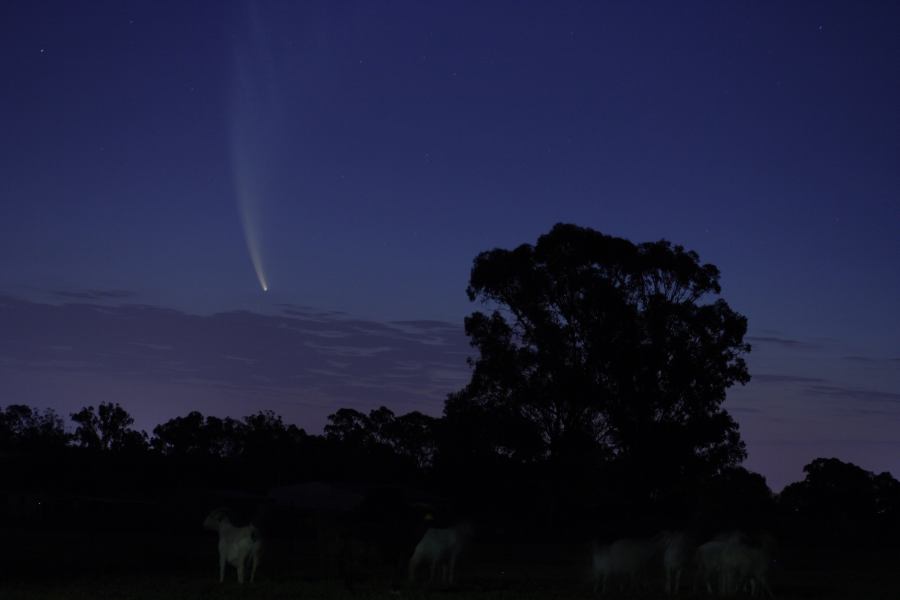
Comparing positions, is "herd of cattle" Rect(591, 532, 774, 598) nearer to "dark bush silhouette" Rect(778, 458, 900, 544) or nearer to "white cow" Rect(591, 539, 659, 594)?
"white cow" Rect(591, 539, 659, 594)

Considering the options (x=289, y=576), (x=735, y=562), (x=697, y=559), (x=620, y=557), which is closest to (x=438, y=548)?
(x=289, y=576)

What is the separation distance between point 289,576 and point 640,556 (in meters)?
7.88

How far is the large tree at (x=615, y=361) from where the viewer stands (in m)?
58.8

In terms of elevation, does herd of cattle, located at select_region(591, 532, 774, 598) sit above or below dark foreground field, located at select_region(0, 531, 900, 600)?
above

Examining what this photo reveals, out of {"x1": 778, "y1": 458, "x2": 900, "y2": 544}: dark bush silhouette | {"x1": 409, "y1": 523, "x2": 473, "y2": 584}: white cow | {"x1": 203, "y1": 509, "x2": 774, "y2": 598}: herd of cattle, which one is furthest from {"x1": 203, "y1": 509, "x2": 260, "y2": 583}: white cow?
{"x1": 778, "y1": 458, "x2": 900, "y2": 544}: dark bush silhouette

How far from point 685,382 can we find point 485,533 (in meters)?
14.2

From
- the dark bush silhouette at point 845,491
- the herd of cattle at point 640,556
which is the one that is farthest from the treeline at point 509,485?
the herd of cattle at point 640,556

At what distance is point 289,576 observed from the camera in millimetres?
24031

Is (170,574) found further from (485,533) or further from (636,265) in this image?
(636,265)

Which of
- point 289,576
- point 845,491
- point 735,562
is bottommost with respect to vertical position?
point 289,576

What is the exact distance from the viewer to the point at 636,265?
5947 cm

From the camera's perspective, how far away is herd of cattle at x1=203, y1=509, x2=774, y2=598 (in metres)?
20.5

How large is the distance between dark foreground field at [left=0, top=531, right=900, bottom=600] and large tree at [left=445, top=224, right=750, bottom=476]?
68.9 feet

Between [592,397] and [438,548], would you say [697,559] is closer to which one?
[438,548]
